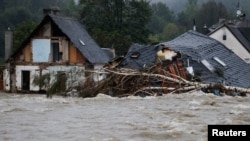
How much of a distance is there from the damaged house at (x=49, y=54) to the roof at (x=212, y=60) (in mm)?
5853

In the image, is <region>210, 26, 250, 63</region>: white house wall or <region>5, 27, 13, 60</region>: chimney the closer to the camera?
<region>5, 27, 13, 60</region>: chimney

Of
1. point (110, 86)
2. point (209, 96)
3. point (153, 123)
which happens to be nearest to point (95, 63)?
point (110, 86)

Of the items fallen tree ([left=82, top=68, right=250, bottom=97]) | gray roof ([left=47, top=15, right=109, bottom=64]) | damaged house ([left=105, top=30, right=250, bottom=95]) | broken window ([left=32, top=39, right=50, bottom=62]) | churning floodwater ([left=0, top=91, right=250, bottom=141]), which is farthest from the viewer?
broken window ([left=32, top=39, right=50, bottom=62])

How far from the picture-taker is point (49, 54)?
3058cm

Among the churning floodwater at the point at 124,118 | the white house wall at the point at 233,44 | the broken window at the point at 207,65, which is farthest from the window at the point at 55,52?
the white house wall at the point at 233,44

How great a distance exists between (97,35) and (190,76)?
26813 millimetres

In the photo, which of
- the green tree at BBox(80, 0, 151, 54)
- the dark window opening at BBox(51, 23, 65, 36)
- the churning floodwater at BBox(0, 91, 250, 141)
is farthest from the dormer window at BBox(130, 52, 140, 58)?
the green tree at BBox(80, 0, 151, 54)

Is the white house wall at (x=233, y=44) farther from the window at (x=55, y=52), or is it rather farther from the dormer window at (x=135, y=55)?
the dormer window at (x=135, y=55)

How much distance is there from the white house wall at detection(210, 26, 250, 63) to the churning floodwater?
24867mm

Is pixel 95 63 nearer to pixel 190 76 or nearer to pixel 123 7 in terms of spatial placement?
pixel 190 76

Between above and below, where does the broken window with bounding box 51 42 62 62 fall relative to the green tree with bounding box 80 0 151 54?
below

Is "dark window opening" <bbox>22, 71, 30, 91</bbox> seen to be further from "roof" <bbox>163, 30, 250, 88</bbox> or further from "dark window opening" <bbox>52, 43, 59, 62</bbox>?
"roof" <bbox>163, 30, 250, 88</bbox>

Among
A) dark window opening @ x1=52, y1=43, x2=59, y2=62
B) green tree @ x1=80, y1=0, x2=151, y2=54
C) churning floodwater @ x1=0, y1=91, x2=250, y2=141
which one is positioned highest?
green tree @ x1=80, y1=0, x2=151, y2=54

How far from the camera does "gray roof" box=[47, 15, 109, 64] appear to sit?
97.2 feet
